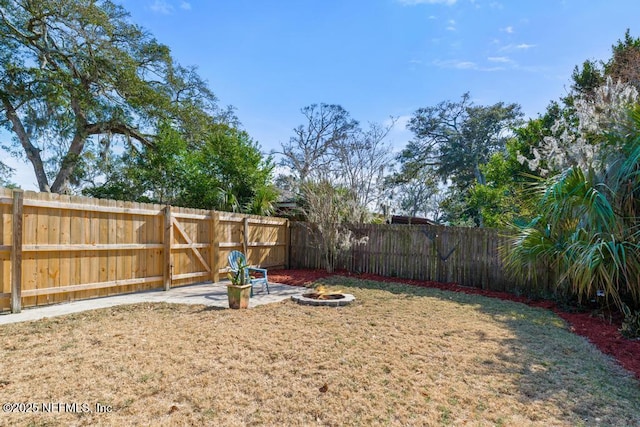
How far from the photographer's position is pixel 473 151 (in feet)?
65.9

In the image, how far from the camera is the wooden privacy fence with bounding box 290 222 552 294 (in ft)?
23.2

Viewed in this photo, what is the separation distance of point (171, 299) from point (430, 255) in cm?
577

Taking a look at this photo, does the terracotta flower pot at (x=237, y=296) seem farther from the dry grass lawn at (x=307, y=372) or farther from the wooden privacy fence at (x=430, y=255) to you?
the wooden privacy fence at (x=430, y=255)

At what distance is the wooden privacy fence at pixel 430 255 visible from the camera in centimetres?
709

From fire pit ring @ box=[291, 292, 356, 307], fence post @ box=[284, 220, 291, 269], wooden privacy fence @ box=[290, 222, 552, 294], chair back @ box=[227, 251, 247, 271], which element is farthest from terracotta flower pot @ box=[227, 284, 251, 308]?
fence post @ box=[284, 220, 291, 269]

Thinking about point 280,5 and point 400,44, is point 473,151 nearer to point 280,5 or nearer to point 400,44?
point 400,44

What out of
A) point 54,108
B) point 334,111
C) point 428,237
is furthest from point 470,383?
point 334,111

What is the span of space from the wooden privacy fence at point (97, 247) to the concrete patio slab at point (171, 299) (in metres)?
0.16

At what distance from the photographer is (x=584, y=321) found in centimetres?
478

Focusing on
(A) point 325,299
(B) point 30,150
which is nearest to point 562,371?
(A) point 325,299

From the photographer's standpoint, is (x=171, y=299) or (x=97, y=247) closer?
(x=97, y=247)

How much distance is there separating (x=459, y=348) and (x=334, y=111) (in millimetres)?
17402

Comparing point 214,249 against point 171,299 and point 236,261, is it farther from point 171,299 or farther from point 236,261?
point 171,299

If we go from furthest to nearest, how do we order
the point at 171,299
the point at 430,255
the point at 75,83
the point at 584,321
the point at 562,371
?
the point at 75,83 → the point at 430,255 → the point at 171,299 → the point at 584,321 → the point at 562,371
